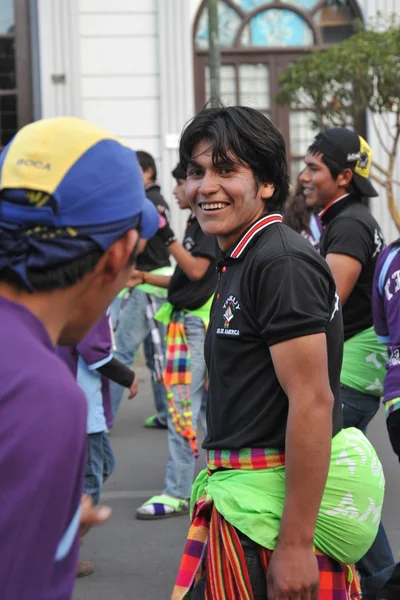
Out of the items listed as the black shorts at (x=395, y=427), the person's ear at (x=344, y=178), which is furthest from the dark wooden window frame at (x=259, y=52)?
the black shorts at (x=395, y=427)

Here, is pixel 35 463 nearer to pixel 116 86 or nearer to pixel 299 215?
pixel 299 215

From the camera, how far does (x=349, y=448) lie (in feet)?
8.50

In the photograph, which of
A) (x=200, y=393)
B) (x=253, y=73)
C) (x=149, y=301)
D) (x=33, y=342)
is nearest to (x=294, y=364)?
(x=33, y=342)

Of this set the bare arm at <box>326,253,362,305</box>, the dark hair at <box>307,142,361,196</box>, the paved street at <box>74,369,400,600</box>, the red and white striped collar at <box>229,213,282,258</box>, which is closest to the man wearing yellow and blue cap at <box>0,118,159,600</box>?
the red and white striped collar at <box>229,213,282,258</box>

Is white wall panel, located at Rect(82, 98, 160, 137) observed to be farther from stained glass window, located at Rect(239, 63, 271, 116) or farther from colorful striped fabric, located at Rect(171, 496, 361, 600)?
colorful striped fabric, located at Rect(171, 496, 361, 600)

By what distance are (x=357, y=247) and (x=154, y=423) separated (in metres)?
4.24

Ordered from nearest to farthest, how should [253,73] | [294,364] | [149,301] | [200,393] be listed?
[294,364]
[200,393]
[149,301]
[253,73]

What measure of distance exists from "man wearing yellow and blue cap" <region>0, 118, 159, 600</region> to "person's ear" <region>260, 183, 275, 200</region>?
1.09m

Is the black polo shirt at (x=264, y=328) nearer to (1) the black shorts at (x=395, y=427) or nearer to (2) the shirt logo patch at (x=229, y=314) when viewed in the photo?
(2) the shirt logo patch at (x=229, y=314)

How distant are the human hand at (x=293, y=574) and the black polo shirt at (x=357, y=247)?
2.11 m

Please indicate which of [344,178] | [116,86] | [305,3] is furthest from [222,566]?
[305,3]

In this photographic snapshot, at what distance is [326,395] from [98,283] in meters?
0.97

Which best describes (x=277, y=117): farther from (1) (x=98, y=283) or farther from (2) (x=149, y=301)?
(1) (x=98, y=283)

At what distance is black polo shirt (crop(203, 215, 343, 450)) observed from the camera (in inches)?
94.7
